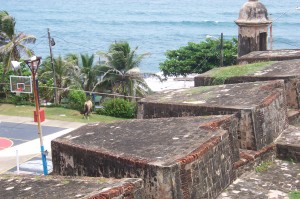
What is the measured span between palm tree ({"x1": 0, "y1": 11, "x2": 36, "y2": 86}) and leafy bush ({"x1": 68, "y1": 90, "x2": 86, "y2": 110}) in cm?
399

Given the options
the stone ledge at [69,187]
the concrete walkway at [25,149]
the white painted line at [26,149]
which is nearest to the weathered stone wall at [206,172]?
the stone ledge at [69,187]

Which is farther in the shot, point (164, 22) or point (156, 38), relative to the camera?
point (164, 22)

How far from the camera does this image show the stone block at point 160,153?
22.2 ft

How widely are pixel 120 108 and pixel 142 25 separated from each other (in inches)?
3072

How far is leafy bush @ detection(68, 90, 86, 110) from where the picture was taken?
93.3 feet

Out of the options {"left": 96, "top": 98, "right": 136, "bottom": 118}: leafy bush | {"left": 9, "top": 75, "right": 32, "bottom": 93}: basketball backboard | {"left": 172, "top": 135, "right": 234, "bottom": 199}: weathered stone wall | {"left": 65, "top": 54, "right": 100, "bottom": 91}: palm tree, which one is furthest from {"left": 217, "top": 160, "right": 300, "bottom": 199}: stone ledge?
{"left": 65, "top": 54, "right": 100, "bottom": 91}: palm tree

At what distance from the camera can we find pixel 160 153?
7.23 metres

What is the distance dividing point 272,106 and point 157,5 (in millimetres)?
139678

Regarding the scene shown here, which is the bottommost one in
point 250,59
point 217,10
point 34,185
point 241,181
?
point 241,181

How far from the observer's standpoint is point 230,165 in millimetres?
8023

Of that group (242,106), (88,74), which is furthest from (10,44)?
(242,106)

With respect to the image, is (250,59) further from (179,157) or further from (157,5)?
(157,5)

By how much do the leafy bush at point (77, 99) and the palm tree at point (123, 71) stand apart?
1354 mm

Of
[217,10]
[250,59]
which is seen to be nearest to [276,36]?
[217,10]
